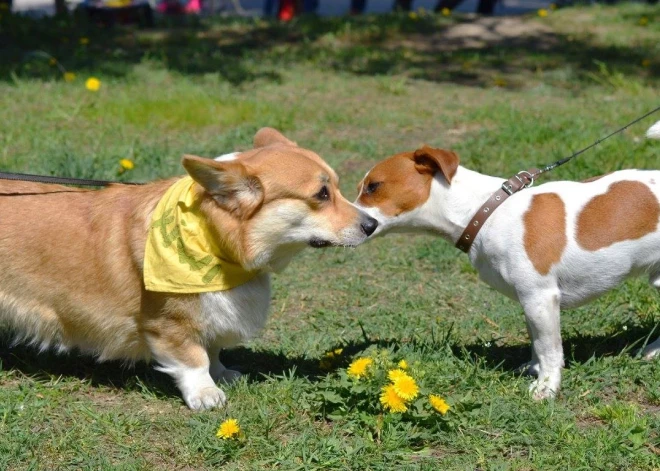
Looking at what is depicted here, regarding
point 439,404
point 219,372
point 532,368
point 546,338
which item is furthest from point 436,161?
point 219,372

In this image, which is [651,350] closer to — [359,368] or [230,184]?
[359,368]

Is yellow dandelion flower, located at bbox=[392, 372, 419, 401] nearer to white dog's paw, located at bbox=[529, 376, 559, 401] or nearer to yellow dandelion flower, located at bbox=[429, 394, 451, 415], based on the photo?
yellow dandelion flower, located at bbox=[429, 394, 451, 415]

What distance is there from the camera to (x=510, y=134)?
23.5 ft

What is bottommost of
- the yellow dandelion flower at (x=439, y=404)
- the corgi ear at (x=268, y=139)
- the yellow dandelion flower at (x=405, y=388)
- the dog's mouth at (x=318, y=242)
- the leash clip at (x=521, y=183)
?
the yellow dandelion flower at (x=439, y=404)

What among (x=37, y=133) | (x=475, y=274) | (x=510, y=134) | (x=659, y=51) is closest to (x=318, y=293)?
(x=475, y=274)

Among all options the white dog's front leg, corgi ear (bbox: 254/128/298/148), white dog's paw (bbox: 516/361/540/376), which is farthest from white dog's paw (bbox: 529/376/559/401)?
corgi ear (bbox: 254/128/298/148)

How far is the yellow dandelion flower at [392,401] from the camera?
338 cm

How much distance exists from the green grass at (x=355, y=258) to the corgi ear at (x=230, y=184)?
0.81 metres

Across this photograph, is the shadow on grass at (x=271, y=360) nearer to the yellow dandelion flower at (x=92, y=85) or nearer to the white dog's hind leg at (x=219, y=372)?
the white dog's hind leg at (x=219, y=372)

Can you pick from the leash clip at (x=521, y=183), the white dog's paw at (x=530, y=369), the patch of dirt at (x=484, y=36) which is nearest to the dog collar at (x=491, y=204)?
the leash clip at (x=521, y=183)

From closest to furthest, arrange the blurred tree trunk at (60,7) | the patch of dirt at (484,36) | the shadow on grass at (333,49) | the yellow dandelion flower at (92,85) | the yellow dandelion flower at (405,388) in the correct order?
the yellow dandelion flower at (405,388), the yellow dandelion flower at (92,85), the shadow on grass at (333,49), the patch of dirt at (484,36), the blurred tree trunk at (60,7)

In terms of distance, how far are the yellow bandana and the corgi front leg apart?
0.28m

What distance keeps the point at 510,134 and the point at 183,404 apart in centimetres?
420

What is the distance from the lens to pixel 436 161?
3971mm
